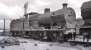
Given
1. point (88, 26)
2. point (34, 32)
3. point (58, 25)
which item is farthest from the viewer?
point (34, 32)

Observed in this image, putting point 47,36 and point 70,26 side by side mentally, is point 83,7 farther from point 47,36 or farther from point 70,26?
point 47,36

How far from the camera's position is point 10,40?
17141 mm

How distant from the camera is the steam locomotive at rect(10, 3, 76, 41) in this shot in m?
20.1

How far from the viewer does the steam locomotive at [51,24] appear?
20.1m

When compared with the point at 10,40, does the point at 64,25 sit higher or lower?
higher

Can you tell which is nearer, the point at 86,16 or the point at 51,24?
the point at 86,16

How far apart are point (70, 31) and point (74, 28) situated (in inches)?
23.7

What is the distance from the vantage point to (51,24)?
22672 mm

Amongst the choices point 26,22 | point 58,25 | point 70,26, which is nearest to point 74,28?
point 70,26

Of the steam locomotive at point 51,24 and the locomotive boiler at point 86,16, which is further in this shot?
the steam locomotive at point 51,24

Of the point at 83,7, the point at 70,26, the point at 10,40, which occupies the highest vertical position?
the point at 83,7

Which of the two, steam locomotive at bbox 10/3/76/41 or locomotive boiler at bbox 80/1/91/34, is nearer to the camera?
locomotive boiler at bbox 80/1/91/34

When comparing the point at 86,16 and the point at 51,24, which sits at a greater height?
the point at 86,16

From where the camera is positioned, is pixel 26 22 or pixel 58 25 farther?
pixel 26 22
